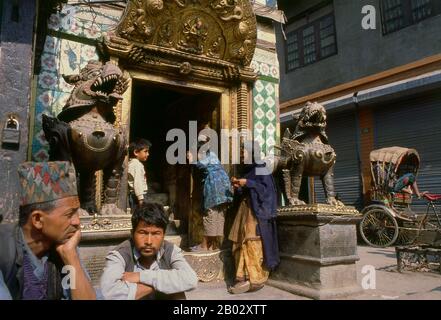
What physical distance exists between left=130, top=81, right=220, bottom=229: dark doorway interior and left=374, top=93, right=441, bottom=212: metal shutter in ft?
25.6

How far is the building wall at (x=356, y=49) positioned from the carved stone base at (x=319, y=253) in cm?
946

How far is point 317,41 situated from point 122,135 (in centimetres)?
1315

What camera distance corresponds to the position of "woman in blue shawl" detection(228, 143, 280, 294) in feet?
16.6

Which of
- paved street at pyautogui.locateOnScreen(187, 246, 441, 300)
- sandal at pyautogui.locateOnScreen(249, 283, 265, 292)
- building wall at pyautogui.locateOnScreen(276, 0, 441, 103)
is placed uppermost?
building wall at pyautogui.locateOnScreen(276, 0, 441, 103)

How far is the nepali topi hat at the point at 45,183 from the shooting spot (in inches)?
83.2

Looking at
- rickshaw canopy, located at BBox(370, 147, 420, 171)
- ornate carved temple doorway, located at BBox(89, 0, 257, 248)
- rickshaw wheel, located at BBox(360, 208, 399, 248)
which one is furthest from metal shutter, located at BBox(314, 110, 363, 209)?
ornate carved temple doorway, located at BBox(89, 0, 257, 248)

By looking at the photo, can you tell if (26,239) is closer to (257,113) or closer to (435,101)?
(257,113)

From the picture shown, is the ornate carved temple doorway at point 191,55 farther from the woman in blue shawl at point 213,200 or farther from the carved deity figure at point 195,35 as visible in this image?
the woman in blue shawl at point 213,200

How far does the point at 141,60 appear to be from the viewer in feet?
18.5

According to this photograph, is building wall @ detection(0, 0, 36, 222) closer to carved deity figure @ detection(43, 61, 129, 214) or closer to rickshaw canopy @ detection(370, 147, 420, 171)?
carved deity figure @ detection(43, 61, 129, 214)

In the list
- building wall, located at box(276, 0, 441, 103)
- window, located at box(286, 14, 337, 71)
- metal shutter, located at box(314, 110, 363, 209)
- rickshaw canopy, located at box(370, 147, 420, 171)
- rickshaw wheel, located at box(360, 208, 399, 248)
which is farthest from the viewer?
window, located at box(286, 14, 337, 71)

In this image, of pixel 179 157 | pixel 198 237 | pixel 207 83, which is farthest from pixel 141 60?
pixel 198 237

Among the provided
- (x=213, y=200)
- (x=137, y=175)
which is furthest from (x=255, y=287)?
(x=137, y=175)

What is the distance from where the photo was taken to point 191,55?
20.1 feet
